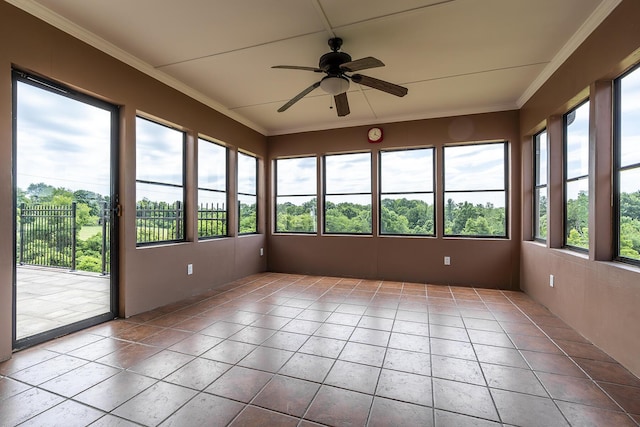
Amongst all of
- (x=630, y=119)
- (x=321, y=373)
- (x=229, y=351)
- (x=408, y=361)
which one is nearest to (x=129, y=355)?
(x=229, y=351)

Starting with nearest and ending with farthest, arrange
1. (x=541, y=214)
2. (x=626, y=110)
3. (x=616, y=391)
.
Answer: (x=616, y=391) < (x=626, y=110) < (x=541, y=214)

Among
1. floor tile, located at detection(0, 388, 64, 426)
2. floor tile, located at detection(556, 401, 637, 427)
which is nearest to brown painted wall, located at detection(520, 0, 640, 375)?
floor tile, located at detection(556, 401, 637, 427)

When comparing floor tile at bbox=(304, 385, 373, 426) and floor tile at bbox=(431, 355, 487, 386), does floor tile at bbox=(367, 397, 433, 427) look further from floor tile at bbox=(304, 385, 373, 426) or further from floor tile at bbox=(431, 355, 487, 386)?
floor tile at bbox=(431, 355, 487, 386)

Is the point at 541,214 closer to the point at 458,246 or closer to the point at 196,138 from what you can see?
the point at 458,246

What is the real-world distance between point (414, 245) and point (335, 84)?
3029 mm

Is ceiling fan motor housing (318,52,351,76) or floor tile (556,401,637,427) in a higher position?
ceiling fan motor housing (318,52,351,76)

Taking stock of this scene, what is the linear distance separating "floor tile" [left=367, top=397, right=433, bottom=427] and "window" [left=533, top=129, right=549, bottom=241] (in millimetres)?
3209

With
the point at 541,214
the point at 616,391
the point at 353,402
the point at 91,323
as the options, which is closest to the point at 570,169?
the point at 541,214

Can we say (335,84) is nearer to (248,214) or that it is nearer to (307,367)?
(307,367)

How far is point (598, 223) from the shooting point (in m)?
2.48

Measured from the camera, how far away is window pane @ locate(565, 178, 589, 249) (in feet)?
9.31

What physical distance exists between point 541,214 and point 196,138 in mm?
4774

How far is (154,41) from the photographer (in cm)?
279

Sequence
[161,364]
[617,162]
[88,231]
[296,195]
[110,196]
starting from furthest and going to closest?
1. [296,195]
2. [110,196]
3. [88,231]
4. [617,162]
5. [161,364]
